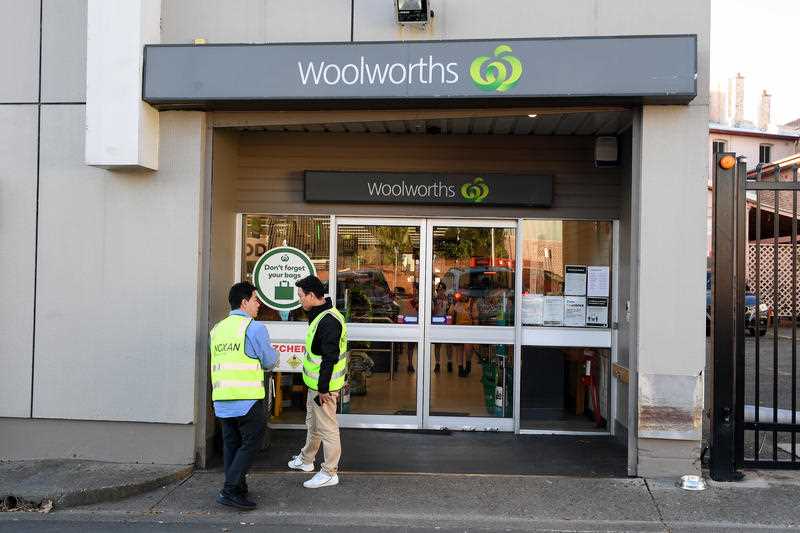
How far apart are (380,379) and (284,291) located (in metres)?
1.48

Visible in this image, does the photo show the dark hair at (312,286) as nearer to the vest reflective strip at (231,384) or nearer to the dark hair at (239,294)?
the dark hair at (239,294)

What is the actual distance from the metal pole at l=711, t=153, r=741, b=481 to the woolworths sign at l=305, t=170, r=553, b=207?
201 centimetres

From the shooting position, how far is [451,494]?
5.82 meters

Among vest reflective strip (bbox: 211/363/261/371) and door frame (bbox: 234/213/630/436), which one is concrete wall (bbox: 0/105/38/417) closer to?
door frame (bbox: 234/213/630/436)

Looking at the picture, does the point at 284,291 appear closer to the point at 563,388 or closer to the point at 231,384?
the point at 231,384

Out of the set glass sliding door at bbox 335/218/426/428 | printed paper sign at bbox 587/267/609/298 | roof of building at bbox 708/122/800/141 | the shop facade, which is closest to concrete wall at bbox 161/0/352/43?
the shop facade

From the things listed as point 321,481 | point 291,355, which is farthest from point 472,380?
point 321,481

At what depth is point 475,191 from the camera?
25.5 ft

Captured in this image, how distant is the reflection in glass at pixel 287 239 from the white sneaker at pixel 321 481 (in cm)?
230

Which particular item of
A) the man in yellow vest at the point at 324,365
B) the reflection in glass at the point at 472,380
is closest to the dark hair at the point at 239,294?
the man in yellow vest at the point at 324,365

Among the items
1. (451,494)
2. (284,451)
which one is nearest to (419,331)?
(284,451)

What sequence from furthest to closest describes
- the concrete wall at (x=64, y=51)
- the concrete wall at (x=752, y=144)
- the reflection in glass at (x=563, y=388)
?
the concrete wall at (x=752, y=144) < the reflection in glass at (x=563, y=388) < the concrete wall at (x=64, y=51)

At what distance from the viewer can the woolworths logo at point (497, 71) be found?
6.00 m

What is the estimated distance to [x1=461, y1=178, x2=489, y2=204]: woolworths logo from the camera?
7.77m
